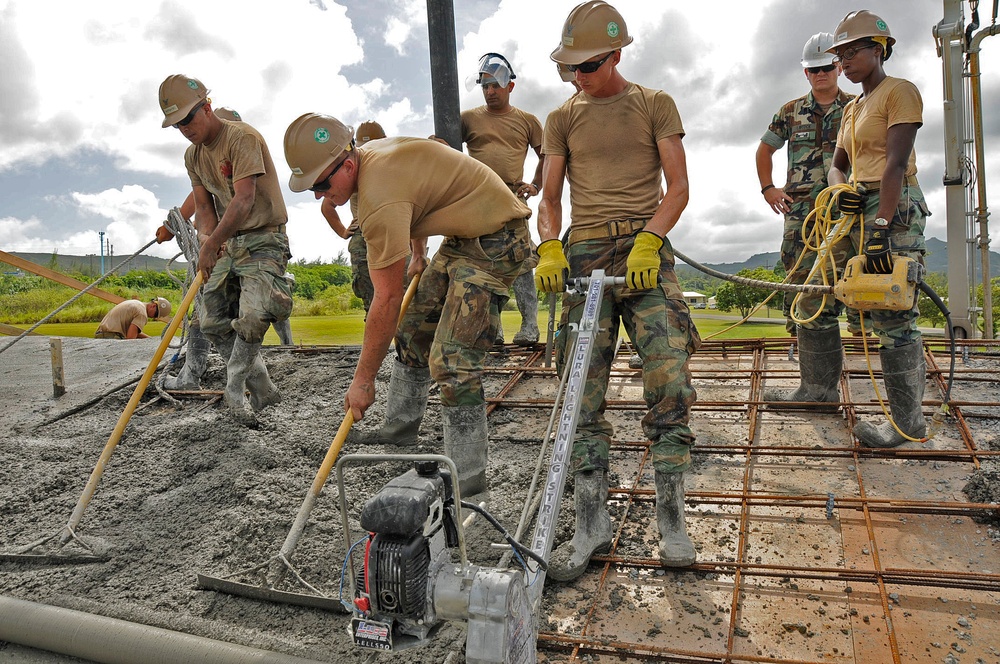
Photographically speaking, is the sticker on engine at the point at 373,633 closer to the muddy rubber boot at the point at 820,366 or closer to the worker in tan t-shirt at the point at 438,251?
the worker in tan t-shirt at the point at 438,251

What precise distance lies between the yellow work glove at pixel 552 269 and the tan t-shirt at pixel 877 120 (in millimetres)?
1690

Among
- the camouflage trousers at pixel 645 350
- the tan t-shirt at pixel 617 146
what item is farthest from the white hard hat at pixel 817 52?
the camouflage trousers at pixel 645 350

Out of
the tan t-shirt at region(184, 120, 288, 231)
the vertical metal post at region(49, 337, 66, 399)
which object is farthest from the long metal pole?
the vertical metal post at region(49, 337, 66, 399)

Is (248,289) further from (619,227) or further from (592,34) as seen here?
(592,34)

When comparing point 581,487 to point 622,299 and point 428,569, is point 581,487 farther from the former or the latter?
point 428,569

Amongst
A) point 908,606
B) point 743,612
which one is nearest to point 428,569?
point 743,612

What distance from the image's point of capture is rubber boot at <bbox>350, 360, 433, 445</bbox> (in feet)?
11.1

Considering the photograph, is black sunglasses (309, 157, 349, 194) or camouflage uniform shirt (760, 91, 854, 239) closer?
black sunglasses (309, 157, 349, 194)

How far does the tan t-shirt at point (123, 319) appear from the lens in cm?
725

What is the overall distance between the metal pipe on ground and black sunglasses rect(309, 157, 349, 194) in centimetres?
159

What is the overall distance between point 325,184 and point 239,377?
2081 mm

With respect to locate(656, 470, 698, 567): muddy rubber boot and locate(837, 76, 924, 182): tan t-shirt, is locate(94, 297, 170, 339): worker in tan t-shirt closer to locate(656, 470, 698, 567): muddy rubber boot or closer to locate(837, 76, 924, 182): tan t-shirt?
locate(656, 470, 698, 567): muddy rubber boot

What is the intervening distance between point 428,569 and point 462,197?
5.50ft

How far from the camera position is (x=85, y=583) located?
262cm
